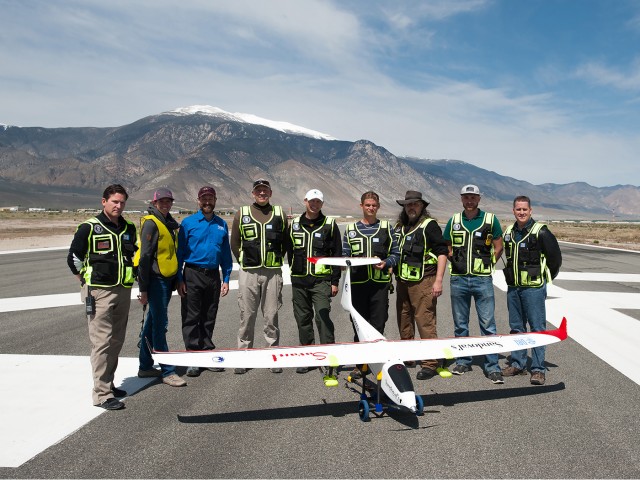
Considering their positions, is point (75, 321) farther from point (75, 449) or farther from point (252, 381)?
point (75, 449)

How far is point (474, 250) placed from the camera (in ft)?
24.7

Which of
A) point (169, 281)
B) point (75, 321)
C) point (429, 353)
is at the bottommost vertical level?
point (75, 321)

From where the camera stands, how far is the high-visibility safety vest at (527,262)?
23.8 feet

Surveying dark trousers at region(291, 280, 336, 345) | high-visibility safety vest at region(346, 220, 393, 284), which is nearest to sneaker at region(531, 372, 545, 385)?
high-visibility safety vest at region(346, 220, 393, 284)

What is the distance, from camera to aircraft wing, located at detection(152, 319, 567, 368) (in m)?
5.68

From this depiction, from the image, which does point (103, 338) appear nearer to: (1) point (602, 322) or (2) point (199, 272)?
(2) point (199, 272)

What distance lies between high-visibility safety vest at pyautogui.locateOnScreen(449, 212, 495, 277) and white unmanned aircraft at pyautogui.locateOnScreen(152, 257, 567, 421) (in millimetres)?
1178

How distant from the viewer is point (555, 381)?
23.6 feet

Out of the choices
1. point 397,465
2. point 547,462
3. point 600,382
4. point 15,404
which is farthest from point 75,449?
point 600,382

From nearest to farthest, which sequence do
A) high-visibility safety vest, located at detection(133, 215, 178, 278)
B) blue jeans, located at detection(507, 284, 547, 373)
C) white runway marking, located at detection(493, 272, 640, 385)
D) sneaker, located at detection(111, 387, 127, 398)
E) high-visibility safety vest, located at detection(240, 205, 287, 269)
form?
sneaker, located at detection(111, 387, 127, 398) < high-visibility safety vest, located at detection(133, 215, 178, 278) < blue jeans, located at detection(507, 284, 547, 373) < high-visibility safety vest, located at detection(240, 205, 287, 269) < white runway marking, located at detection(493, 272, 640, 385)

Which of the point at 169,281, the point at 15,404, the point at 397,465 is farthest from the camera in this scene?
the point at 169,281

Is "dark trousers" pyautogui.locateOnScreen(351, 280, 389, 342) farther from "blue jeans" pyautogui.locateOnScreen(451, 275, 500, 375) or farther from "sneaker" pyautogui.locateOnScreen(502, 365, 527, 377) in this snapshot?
"sneaker" pyautogui.locateOnScreen(502, 365, 527, 377)

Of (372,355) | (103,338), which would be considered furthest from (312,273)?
(103,338)

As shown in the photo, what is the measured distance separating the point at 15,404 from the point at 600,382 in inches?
324
